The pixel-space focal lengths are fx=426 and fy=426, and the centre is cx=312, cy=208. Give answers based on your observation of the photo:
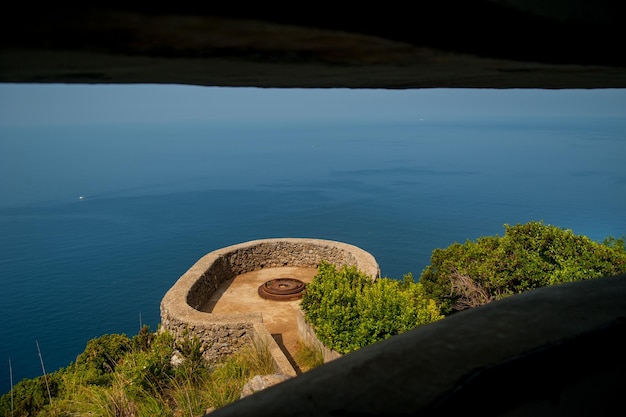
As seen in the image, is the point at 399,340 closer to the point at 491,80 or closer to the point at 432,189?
the point at 491,80

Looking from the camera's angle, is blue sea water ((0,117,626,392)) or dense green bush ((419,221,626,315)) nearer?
dense green bush ((419,221,626,315))

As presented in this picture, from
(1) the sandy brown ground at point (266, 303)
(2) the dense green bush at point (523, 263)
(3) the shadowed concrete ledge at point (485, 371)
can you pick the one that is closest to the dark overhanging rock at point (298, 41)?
(3) the shadowed concrete ledge at point (485, 371)

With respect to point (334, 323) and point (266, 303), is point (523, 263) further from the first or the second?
point (266, 303)

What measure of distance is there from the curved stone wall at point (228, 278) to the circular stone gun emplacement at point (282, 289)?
168 centimetres

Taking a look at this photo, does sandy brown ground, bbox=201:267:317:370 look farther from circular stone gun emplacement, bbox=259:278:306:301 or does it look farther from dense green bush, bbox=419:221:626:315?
dense green bush, bbox=419:221:626:315

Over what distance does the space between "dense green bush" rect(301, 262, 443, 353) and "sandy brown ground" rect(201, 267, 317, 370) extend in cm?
180

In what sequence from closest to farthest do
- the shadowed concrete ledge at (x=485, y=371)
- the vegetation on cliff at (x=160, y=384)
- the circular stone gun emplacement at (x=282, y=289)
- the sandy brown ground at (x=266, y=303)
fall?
1. the shadowed concrete ledge at (x=485, y=371)
2. the vegetation on cliff at (x=160, y=384)
3. the sandy brown ground at (x=266, y=303)
4. the circular stone gun emplacement at (x=282, y=289)

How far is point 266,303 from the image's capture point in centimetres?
1623

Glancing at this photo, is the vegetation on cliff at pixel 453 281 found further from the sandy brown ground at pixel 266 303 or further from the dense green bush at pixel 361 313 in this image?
the sandy brown ground at pixel 266 303

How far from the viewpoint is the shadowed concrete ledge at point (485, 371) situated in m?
1.89

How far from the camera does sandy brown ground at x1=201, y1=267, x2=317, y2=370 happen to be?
14164mm

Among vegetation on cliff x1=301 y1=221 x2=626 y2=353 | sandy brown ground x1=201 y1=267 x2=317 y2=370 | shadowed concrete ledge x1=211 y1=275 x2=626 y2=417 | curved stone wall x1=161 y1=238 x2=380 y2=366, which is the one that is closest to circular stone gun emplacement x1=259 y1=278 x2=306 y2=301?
sandy brown ground x1=201 y1=267 x2=317 y2=370

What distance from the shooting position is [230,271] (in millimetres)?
18594

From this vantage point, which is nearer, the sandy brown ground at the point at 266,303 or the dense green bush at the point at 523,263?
the sandy brown ground at the point at 266,303
